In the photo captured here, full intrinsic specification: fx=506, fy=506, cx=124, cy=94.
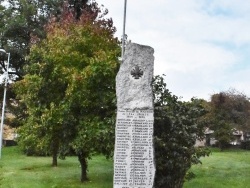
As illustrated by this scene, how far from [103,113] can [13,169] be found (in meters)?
8.69

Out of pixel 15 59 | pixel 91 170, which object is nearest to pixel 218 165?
pixel 91 170

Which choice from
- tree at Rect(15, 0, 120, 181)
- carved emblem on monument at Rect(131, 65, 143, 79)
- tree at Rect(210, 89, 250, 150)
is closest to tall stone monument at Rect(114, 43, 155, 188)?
carved emblem on monument at Rect(131, 65, 143, 79)

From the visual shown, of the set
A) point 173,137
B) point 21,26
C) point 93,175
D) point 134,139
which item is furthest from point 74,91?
point 21,26

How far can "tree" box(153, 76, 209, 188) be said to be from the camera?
52.1 ft

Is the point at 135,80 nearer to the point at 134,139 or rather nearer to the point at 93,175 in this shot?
the point at 134,139

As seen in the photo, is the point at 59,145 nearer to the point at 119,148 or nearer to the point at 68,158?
the point at 119,148

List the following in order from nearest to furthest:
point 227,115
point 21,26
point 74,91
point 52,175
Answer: point 74,91
point 52,175
point 21,26
point 227,115

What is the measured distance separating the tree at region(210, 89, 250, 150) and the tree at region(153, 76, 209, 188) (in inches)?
1067

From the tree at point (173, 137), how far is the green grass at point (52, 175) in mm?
4311

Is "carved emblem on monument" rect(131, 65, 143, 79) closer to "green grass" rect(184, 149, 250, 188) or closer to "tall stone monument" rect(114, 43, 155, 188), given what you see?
"tall stone monument" rect(114, 43, 155, 188)

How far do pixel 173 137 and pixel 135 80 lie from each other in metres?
4.61

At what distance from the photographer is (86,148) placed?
61.5 ft

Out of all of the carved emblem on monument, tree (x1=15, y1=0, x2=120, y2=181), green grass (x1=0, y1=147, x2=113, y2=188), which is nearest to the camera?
the carved emblem on monument

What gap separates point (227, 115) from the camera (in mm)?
45344
